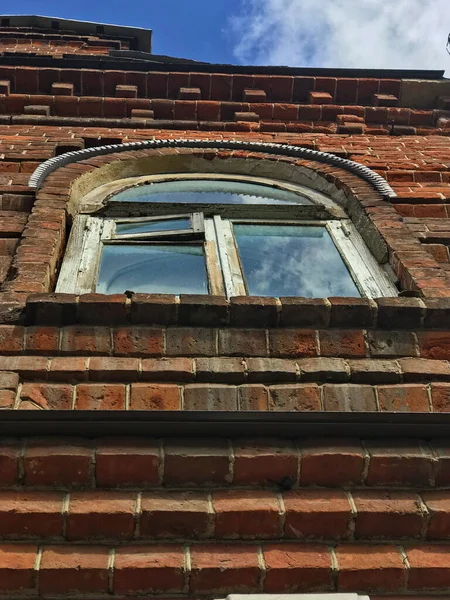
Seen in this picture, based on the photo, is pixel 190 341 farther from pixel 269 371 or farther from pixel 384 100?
pixel 384 100

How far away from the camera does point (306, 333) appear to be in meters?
2.47

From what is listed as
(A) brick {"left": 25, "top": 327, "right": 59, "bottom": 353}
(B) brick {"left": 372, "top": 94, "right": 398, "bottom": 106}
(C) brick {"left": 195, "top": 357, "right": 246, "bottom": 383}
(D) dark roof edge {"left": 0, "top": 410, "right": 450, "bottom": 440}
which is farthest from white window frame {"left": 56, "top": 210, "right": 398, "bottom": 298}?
(B) brick {"left": 372, "top": 94, "right": 398, "bottom": 106}

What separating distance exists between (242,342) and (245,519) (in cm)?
68

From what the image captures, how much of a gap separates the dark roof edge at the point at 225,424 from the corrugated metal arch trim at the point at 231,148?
195cm

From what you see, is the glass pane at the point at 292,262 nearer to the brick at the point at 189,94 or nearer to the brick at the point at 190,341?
the brick at the point at 190,341

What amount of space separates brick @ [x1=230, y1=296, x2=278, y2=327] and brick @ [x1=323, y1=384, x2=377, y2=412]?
14.0 inches

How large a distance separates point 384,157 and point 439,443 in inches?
111

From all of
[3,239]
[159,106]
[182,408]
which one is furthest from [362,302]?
[159,106]

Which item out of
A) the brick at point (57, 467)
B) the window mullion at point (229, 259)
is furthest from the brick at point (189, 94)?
the brick at point (57, 467)

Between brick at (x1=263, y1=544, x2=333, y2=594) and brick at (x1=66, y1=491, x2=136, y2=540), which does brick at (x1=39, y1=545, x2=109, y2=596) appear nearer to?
brick at (x1=66, y1=491, x2=136, y2=540)

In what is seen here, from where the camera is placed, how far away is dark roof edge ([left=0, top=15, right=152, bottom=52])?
39.1ft

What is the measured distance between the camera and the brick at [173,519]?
1.93m

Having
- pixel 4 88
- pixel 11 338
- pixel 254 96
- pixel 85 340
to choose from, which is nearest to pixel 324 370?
pixel 85 340

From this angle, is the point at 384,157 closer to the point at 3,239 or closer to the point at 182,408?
the point at 3,239
